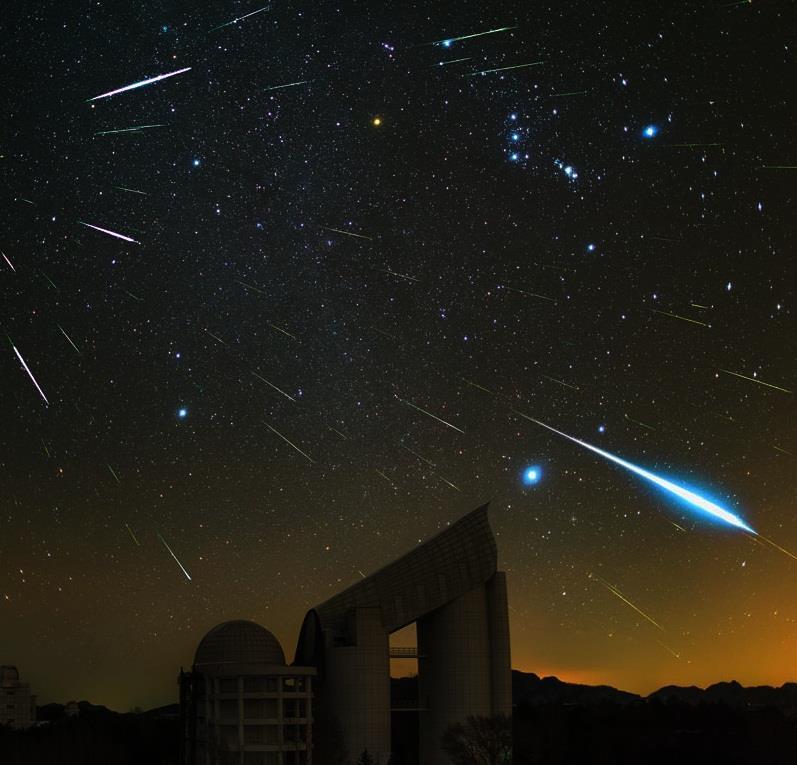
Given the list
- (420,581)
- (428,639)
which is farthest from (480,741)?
(420,581)

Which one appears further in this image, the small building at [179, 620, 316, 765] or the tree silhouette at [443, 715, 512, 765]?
the tree silhouette at [443, 715, 512, 765]

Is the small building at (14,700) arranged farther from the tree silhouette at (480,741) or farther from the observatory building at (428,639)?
the tree silhouette at (480,741)

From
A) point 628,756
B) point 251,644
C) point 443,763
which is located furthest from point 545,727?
point 251,644

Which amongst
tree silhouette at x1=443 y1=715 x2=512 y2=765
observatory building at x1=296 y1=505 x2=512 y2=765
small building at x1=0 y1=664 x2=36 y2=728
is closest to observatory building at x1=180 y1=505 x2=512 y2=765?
observatory building at x1=296 y1=505 x2=512 y2=765

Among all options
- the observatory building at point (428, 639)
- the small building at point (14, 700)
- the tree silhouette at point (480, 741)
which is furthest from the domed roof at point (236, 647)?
the small building at point (14, 700)

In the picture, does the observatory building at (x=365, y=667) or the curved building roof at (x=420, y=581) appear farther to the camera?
the curved building roof at (x=420, y=581)

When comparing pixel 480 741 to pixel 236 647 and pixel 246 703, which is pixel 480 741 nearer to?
pixel 246 703

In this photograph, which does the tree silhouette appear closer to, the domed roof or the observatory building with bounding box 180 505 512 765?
the observatory building with bounding box 180 505 512 765
